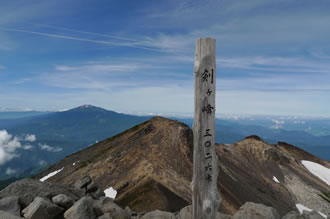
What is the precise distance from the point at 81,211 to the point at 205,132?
29.2 ft

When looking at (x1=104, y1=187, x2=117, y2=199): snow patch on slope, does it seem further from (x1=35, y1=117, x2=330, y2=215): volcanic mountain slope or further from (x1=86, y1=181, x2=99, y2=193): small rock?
(x1=86, y1=181, x2=99, y2=193): small rock

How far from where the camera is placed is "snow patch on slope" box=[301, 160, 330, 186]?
100650 millimetres

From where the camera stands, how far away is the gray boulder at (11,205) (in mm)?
14352

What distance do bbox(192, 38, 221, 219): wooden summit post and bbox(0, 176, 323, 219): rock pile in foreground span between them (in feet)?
13.7

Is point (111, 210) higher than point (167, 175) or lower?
higher

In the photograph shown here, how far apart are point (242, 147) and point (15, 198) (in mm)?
92998

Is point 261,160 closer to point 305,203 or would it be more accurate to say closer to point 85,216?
point 305,203

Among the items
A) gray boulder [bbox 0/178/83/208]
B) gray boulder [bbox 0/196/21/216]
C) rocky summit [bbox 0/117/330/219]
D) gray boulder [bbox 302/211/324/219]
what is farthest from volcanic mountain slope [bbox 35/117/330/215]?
gray boulder [bbox 0/196/21/216]

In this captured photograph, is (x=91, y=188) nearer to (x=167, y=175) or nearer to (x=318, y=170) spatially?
(x=167, y=175)

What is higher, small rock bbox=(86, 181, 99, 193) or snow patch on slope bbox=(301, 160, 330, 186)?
small rock bbox=(86, 181, 99, 193)

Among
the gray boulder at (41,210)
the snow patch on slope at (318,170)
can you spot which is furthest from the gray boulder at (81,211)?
the snow patch on slope at (318,170)

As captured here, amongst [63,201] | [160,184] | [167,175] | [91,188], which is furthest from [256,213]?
[167,175]

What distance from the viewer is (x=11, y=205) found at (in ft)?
48.2

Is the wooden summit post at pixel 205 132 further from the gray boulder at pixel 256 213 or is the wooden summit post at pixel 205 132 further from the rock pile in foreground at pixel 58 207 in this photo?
the gray boulder at pixel 256 213
